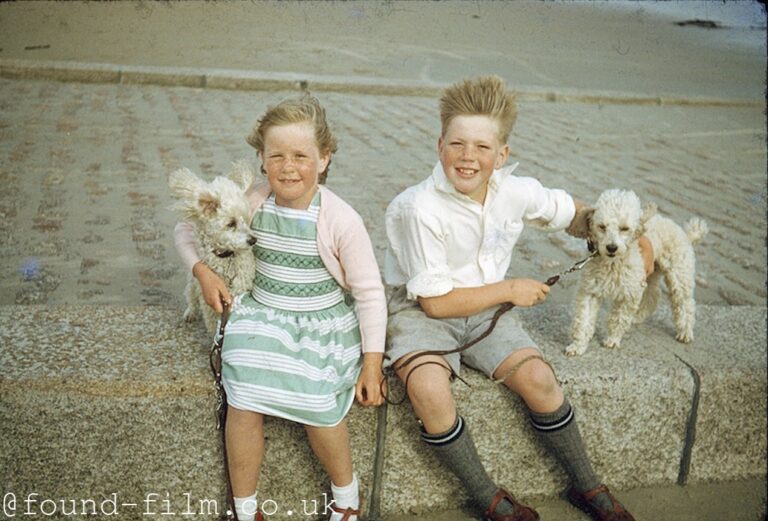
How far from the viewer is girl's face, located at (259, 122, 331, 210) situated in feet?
9.77

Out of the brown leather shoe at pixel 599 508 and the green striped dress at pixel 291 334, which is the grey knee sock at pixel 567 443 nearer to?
the brown leather shoe at pixel 599 508

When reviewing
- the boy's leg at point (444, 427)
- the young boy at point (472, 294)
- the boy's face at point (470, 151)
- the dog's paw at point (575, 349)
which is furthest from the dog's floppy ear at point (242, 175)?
the dog's paw at point (575, 349)

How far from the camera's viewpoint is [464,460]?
2.97 m

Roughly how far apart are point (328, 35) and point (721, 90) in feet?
22.8

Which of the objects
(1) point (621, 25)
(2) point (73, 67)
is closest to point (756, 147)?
(1) point (621, 25)

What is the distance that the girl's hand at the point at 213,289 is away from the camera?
116 inches

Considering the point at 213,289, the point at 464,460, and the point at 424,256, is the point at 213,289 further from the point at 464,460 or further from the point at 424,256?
the point at 464,460

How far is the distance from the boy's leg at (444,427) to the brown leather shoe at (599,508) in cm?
38

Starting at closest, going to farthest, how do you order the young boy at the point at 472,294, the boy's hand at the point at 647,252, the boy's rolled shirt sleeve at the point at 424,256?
the young boy at the point at 472,294
the boy's rolled shirt sleeve at the point at 424,256
the boy's hand at the point at 647,252

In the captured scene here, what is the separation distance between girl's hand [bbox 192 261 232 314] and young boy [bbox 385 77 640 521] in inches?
26.8

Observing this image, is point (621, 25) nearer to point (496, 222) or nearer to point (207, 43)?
point (207, 43)

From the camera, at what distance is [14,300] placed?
3977 mm

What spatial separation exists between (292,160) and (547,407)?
1.40 metres

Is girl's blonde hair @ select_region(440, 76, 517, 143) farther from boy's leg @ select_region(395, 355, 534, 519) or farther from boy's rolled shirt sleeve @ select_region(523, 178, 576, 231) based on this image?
boy's leg @ select_region(395, 355, 534, 519)
